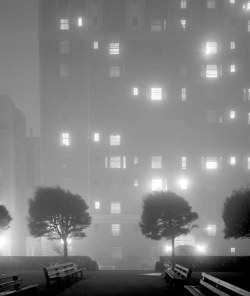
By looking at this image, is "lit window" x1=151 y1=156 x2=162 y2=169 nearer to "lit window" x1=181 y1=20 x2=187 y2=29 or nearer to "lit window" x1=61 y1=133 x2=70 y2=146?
"lit window" x1=61 y1=133 x2=70 y2=146

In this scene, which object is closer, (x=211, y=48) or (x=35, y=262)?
(x=35, y=262)

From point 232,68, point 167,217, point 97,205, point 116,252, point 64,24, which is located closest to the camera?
point 167,217

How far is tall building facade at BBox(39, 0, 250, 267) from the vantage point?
3558 inches

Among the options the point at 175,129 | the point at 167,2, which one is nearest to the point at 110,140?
the point at 175,129

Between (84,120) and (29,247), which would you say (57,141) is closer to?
(84,120)

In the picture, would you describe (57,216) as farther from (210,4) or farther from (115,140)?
(210,4)

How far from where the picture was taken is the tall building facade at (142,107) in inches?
3558

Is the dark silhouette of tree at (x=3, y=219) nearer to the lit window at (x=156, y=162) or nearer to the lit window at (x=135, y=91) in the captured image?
the lit window at (x=156, y=162)

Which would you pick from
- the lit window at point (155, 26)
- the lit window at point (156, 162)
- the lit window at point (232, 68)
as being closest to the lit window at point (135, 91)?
the lit window at point (155, 26)

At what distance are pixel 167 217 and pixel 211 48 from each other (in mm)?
59389

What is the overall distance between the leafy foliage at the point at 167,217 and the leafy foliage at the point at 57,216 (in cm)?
736

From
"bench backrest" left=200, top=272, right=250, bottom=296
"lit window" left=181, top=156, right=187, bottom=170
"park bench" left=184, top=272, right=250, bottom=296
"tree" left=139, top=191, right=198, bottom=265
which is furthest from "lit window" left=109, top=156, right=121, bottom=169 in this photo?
"bench backrest" left=200, top=272, right=250, bottom=296

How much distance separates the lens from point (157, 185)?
91.1 metres

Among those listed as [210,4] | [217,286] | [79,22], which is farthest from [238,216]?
[79,22]
